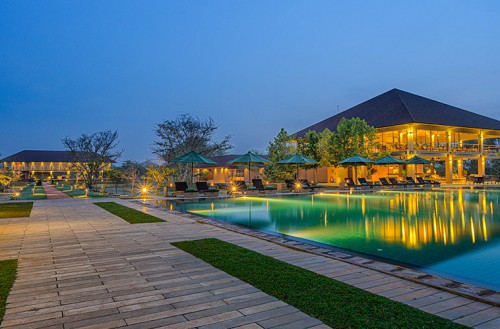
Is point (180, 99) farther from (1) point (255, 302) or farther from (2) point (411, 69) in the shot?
(1) point (255, 302)

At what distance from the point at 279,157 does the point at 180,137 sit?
8.25 m

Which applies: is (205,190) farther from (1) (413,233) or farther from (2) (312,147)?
(1) (413,233)

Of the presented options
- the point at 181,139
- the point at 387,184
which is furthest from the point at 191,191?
the point at 387,184

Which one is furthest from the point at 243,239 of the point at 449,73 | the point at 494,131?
the point at 449,73

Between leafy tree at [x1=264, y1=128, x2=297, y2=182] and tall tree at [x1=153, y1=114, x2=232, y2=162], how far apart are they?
4.62 metres

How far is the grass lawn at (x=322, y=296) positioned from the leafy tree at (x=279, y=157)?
72.5ft

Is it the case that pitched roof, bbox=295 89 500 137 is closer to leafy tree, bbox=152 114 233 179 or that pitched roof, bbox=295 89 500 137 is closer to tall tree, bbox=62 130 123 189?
leafy tree, bbox=152 114 233 179

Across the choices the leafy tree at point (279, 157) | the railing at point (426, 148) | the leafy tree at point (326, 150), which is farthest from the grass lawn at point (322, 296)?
the railing at point (426, 148)

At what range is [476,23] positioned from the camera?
109562 mm

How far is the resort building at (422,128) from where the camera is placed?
29.1 meters

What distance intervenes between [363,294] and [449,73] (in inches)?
5728

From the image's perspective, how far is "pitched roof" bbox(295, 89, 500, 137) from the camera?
2902cm

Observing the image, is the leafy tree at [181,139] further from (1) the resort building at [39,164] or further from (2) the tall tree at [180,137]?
(1) the resort building at [39,164]

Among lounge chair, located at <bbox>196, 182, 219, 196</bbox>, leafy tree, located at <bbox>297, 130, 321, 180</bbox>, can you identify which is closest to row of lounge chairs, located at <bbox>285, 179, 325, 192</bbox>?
leafy tree, located at <bbox>297, 130, 321, 180</bbox>
